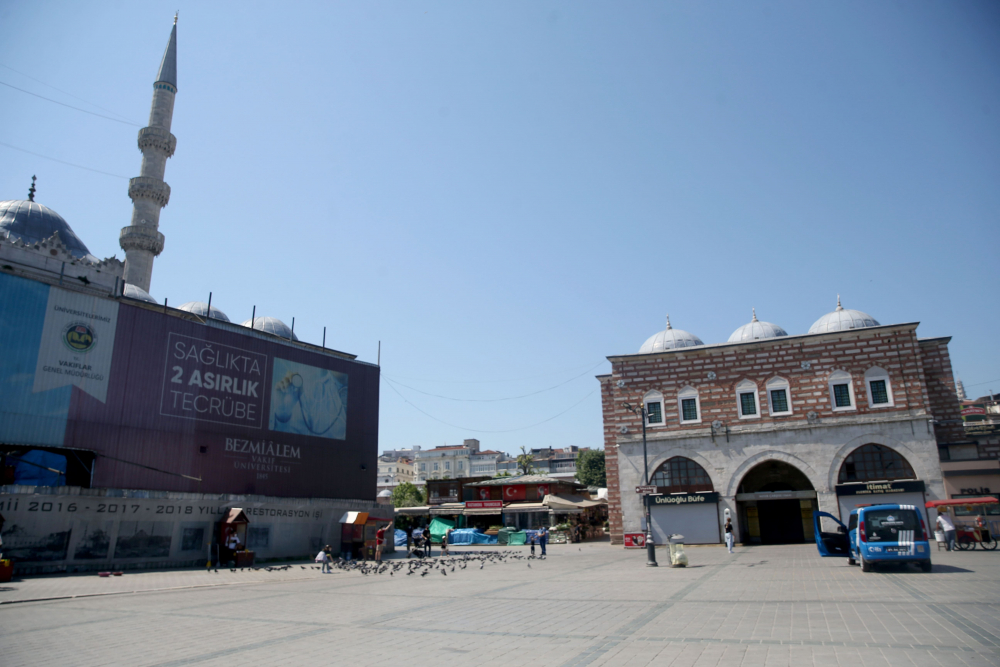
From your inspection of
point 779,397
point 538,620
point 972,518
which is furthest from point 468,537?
point 538,620

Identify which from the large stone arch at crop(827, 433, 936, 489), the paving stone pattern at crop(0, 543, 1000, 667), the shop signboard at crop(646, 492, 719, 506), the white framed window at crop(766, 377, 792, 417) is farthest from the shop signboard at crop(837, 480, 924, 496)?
Answer: the paving stone pattern at crop(0, 543, 1000, 667)

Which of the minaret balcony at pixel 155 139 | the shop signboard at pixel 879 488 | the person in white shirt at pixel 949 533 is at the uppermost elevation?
the minaret balcony at pixel 155 139

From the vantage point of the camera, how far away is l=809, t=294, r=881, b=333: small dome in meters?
33.6

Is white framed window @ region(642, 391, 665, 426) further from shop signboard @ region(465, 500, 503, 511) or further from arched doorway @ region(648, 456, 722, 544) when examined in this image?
shop signboard @ region(465, 500, 503, 511)

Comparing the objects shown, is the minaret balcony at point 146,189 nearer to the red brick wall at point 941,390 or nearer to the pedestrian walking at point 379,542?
the pedestrian walking at point 379,542

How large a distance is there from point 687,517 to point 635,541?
2.89 m

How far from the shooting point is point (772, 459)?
29.8 metres

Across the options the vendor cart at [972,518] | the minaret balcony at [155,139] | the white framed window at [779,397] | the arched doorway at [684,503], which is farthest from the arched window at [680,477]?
the minaret balcony at [155,139]

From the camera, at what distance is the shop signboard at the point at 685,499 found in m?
30.1

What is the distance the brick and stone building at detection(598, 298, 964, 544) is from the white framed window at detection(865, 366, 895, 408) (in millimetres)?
45

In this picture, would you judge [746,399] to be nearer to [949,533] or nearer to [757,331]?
[757,331]

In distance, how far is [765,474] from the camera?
31922mm

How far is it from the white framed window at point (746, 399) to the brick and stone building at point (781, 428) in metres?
0.05

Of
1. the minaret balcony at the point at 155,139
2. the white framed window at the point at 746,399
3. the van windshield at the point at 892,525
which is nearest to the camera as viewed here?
the van windshield at the point at 892,525
